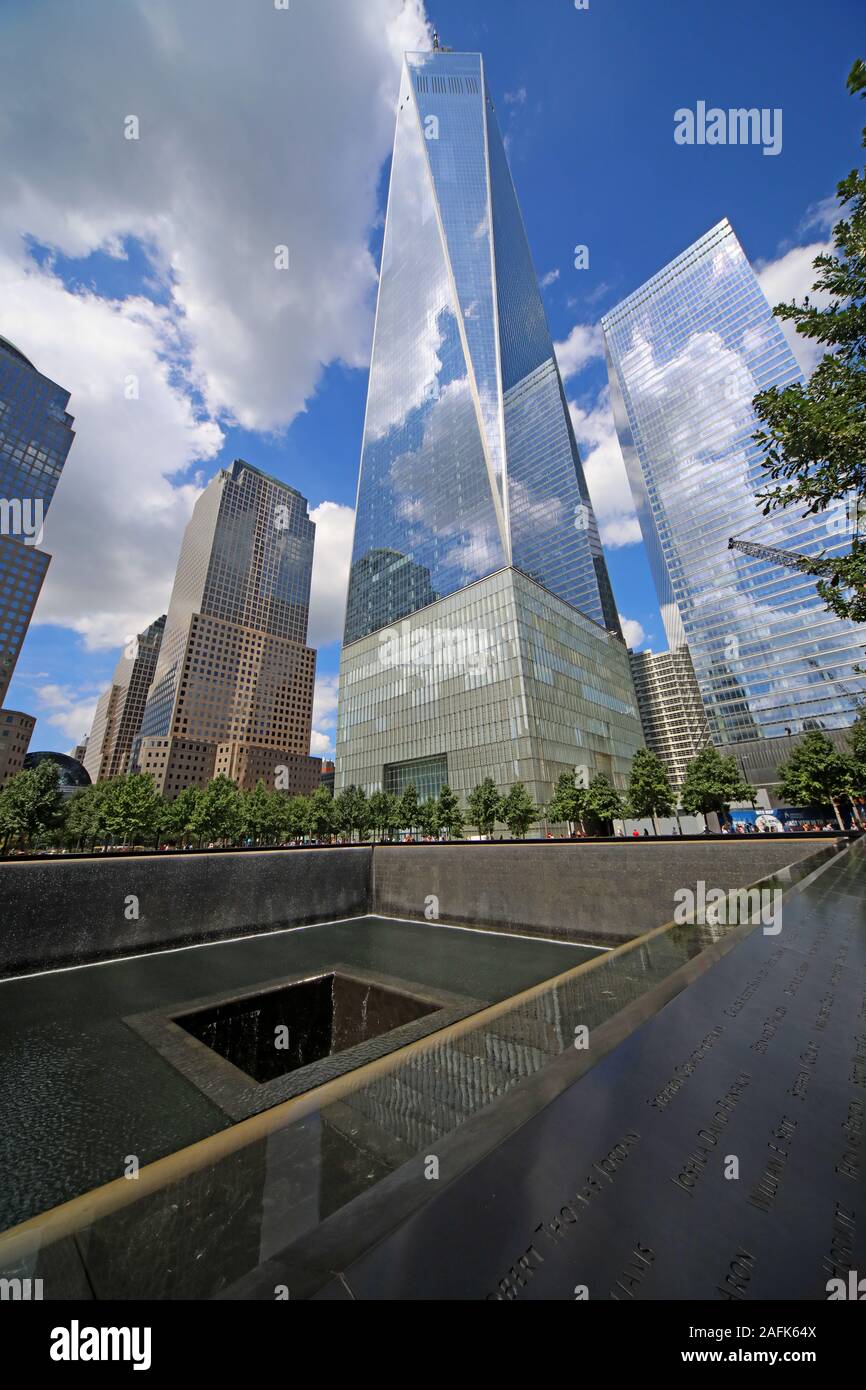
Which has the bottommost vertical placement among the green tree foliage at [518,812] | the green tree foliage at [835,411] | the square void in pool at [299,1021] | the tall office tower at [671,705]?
the square void in pool at [299,1021]

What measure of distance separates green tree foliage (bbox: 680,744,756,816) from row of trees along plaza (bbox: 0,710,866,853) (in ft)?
0.35

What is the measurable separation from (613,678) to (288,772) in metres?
101

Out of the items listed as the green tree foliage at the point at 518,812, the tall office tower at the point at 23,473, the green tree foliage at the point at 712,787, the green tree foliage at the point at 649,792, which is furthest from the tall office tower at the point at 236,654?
the green tree foliage at the point at 712,787

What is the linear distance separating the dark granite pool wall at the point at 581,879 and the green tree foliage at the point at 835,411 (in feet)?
37.4

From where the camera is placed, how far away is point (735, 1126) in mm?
2799

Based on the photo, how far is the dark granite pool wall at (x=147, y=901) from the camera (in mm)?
18312

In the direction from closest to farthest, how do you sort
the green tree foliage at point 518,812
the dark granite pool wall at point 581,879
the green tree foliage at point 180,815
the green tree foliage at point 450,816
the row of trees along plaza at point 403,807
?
the dark granite pool wall at point 581,879 → the row of trees along plaza at point 403,807 → the green tree foliage at point 518,812 → the green tree foliage at point 450,816 → the green tree foliage at point 180,815

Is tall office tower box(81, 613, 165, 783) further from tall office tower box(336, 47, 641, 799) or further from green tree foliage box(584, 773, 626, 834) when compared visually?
green tree foliage box(584, 773, 626, 834)

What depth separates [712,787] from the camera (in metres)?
49.7

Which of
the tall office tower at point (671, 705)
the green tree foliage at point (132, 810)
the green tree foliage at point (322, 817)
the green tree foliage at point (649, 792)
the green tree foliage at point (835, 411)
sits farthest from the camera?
the tall office tower at point (671, 705)

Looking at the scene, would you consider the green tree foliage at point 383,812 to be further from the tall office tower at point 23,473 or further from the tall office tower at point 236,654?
the tall office tower at point 23,473

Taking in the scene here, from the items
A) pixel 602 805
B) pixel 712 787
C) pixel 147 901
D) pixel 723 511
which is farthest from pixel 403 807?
pixel 723 511

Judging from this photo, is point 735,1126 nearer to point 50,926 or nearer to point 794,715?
point 50,926
